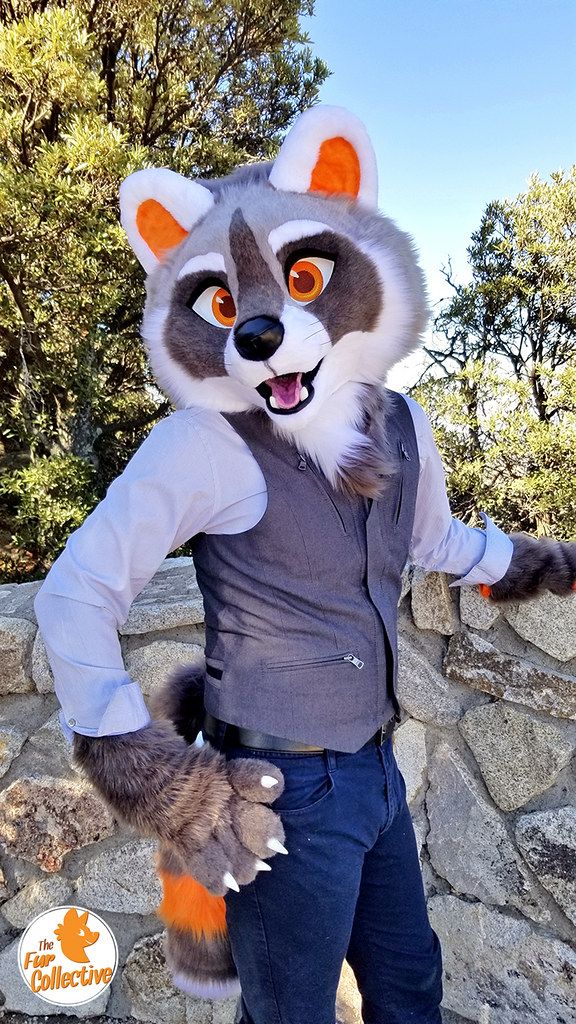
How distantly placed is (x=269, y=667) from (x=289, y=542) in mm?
195

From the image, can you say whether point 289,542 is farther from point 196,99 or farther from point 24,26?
point 196,99

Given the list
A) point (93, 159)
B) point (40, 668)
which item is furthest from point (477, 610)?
point (93, 159)

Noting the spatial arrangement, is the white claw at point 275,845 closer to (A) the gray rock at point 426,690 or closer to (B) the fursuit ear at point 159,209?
(A) the gray rock at point 426,690

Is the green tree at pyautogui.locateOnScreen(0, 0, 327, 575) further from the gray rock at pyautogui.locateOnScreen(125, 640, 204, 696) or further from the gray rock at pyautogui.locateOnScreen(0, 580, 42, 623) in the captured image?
the gray rock at pyautogui.locateOnScreen(125, 640, 204, 696)

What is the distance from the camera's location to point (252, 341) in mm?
996

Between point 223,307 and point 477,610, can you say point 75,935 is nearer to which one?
point 477,610

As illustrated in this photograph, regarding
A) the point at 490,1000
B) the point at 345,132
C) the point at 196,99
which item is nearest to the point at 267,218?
the point at 345,132

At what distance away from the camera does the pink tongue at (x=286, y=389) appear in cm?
104

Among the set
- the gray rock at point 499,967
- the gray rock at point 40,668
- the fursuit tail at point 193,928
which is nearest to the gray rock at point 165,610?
the gray rock at point 40,668

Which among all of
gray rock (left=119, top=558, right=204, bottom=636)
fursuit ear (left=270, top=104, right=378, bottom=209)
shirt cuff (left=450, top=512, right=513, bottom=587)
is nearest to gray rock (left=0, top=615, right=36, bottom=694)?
gray rock (left=119, top=558, right=204, bottom=636)

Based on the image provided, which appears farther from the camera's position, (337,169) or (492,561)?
(492,561)

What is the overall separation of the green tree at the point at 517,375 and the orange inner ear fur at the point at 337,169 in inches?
138

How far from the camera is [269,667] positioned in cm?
106

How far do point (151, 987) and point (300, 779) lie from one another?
1.19 meters
